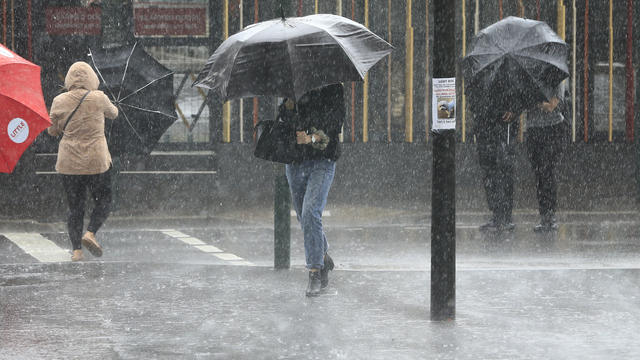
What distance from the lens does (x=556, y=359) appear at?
6.59 meters

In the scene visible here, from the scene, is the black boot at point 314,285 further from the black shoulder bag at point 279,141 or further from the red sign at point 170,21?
the red sign at point 170,21

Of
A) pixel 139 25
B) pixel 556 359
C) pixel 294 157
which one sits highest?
pixel 139 25

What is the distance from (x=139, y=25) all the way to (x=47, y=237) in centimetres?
510

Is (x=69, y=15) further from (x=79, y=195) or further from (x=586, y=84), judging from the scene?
(x=586, y=84)

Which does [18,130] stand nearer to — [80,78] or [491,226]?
[80,78]

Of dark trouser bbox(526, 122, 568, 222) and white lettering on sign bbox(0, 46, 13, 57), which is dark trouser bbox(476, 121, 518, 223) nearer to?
dark trouser bbox(526, 122, 568, 222)

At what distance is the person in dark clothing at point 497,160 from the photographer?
13117 mm

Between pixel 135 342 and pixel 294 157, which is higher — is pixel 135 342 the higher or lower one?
the lower one

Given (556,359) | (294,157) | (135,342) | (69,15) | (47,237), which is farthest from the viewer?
(69,15)

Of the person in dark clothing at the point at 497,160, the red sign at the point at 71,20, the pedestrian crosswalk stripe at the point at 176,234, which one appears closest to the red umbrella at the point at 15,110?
the pedestrian crosswalk stripe at the point at 176,234

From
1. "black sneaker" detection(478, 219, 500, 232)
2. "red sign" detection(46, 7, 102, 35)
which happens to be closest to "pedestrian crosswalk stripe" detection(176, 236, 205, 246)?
"black sneaker" detection(478, 219, 500, 232)

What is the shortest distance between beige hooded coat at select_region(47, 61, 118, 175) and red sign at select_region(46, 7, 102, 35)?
6.22m

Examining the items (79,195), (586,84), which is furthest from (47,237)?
(586,84)

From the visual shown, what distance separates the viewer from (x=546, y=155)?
13.3 metres
